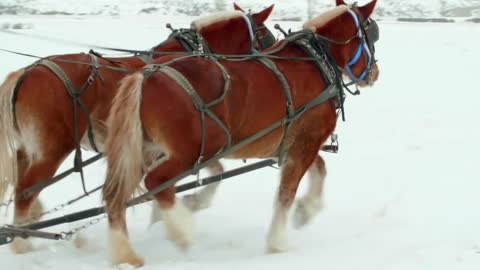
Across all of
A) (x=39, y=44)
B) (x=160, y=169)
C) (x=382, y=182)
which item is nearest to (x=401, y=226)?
(x=382, y=182)

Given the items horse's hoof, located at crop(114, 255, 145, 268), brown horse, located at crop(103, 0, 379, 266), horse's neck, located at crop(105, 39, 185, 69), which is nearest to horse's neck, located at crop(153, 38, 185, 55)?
horse's neck, located at crop(105, 39, 185, 69)

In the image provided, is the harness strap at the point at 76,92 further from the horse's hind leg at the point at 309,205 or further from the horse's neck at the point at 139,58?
the horse's hind leg at the point at 309,205

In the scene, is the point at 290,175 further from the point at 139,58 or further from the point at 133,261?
the point at 139,58

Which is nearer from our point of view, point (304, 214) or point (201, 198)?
point (304, 214)

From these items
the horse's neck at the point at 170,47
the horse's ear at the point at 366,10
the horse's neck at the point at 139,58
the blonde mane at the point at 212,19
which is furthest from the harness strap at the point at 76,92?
the horse's ear at the point at 366,10

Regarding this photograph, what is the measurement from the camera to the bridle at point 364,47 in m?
5.11

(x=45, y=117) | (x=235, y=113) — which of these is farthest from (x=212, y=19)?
(x=45, y=117)

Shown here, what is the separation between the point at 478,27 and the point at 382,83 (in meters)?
6.84

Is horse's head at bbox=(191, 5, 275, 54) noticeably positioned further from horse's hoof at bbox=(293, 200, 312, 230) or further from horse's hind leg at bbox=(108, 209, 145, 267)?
horse's hind leg at bbox=(108, 209, 145, 267)

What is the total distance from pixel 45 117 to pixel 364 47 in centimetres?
256

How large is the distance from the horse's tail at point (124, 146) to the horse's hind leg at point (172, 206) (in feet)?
0.38

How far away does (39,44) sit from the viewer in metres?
14.6

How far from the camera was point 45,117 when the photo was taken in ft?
14.6

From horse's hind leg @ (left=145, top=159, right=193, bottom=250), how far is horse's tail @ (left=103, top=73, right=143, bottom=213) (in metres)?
0.12
